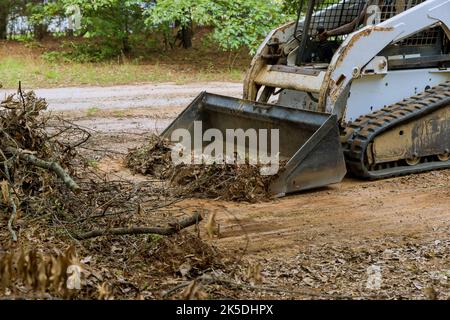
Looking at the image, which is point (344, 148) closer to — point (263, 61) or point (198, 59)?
point (263, 61)

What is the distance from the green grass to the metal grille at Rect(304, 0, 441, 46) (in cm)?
746

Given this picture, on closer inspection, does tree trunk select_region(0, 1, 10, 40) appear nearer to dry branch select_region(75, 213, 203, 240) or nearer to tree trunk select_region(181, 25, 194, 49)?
tree trunk select_region(181, 25, 194, 49)

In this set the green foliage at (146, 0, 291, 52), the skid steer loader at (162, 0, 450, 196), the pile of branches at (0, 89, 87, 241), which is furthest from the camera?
the green foliage at (146, 0, 291, 52)

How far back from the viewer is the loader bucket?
261 inches

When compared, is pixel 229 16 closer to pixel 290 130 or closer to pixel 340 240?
pixel 290 130

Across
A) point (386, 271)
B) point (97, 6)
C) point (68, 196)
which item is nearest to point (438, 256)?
point (386, 271)

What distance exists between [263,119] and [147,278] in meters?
3.37

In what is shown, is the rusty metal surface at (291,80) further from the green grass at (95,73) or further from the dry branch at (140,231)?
the green grass at (95,73)

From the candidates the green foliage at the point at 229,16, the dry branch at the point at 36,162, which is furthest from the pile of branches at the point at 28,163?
the green foliage at the point at 229,16

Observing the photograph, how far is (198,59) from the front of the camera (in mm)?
19562

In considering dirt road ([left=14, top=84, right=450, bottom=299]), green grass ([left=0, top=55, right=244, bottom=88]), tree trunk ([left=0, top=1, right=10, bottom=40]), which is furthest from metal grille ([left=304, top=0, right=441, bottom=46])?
tree trunk ([left=0, top=1, right=10, bottom=40])

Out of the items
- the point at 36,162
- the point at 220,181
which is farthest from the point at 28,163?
the point at 220,181

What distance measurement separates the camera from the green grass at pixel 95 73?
1522 centimetres

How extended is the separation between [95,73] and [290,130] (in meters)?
9.95
